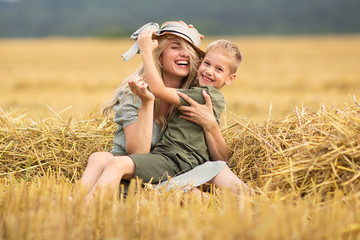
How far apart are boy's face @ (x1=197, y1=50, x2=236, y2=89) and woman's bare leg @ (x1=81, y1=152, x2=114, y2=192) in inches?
40.3

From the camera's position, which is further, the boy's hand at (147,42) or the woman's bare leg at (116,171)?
the boy's hand at (147,42)

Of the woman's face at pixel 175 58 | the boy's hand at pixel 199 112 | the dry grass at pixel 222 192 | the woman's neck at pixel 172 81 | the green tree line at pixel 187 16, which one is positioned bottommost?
the dry grass at pixel 222 192

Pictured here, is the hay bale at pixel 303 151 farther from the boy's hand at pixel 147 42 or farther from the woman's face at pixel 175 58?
the boy's hand at pixel 147 42

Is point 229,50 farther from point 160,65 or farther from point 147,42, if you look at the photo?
point 147,42

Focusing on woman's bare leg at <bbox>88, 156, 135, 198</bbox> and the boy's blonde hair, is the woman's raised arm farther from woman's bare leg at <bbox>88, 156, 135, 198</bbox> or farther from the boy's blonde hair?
the boy's blonde hair

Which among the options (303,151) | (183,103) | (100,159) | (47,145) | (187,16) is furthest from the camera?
(187,16)

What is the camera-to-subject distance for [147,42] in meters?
3.51

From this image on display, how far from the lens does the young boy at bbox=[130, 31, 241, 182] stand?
134 inches

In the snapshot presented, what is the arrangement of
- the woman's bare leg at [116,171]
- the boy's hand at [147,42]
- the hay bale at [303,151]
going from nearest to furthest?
the hay bale at [303,151] → the woman's bare leg at [116,171] → the boy's hand at [147,42]

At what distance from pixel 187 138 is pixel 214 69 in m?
0.61

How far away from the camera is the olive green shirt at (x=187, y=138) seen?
11.6 feet

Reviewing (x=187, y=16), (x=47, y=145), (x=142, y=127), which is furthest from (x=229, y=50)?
A: (x=187, y=16)

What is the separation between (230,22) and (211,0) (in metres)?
32.4

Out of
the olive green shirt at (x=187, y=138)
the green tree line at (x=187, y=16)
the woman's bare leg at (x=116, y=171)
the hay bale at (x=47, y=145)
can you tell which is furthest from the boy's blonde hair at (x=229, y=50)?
the green tree line at (x=187, y=16)
